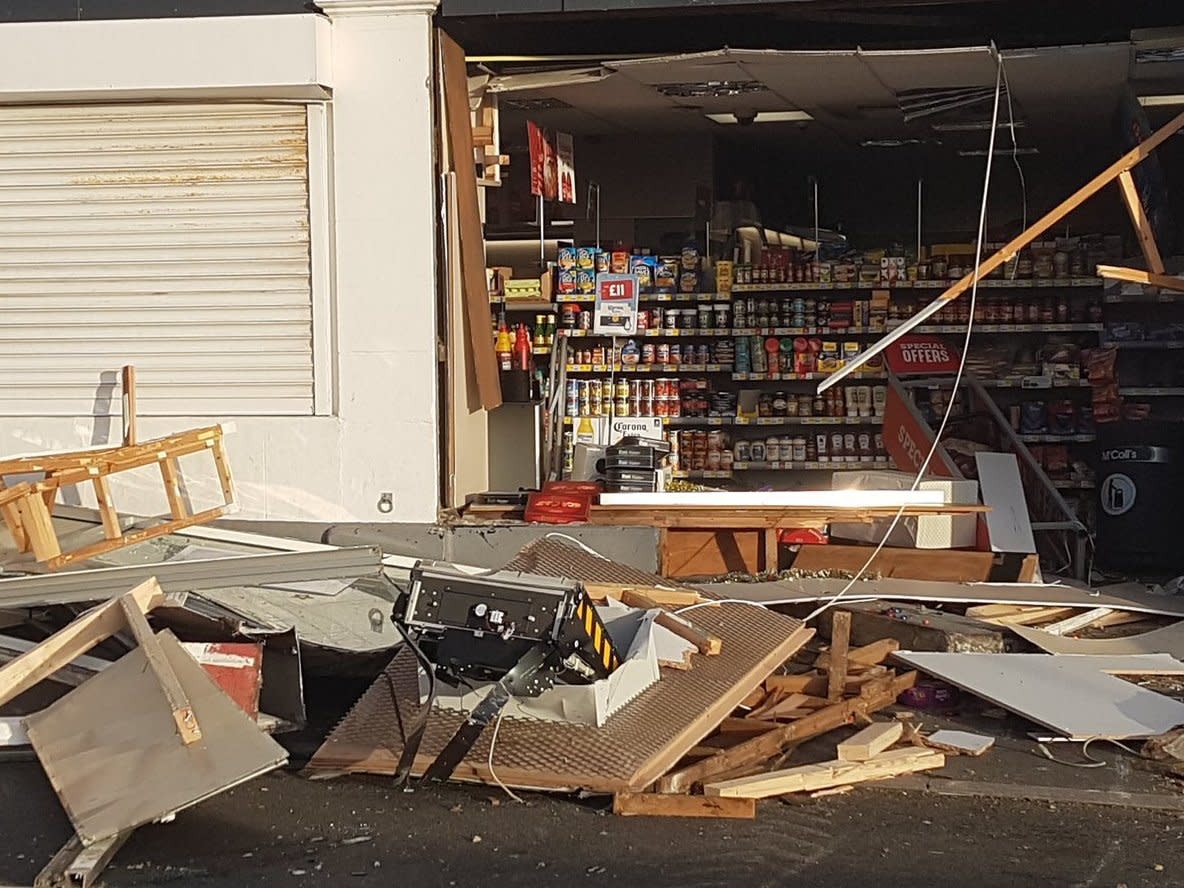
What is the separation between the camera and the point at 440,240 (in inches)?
350

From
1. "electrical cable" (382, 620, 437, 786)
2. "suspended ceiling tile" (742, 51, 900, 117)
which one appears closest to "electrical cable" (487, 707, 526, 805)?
"electrical cable" (382, 620, 437, 786)

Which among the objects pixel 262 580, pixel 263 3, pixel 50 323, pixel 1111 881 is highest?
pixel 263 3

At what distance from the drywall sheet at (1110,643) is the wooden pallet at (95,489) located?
465cm

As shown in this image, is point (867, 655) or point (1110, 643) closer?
point (867, 655)

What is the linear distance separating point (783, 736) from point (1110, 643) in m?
2.44

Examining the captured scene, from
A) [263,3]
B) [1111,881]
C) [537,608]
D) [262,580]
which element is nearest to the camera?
→ [1111,881]

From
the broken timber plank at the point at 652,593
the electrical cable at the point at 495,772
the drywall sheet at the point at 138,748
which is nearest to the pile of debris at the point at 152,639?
the drywall sheet at the point at 138,748

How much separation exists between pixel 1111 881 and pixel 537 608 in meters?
2.28

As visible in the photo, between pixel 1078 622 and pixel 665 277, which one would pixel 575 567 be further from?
pixel 665 277

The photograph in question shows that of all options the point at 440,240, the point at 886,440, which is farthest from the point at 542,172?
the point at 886,440

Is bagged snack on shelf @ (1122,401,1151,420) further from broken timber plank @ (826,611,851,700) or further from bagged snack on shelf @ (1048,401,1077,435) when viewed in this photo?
broken timber plank @ (826,611,851,700)

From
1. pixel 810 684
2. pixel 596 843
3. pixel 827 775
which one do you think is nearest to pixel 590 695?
pixel 596 843

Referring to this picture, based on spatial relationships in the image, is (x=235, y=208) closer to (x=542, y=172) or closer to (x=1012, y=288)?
(x=542, y=172)

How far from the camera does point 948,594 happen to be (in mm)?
→ 8273
